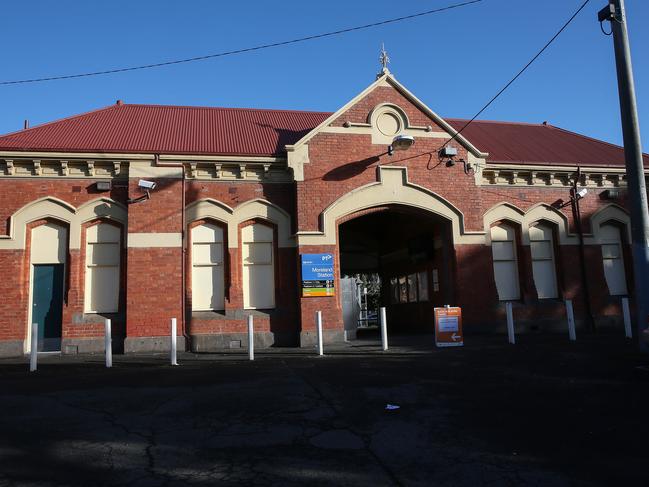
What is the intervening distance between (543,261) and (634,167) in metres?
8.05

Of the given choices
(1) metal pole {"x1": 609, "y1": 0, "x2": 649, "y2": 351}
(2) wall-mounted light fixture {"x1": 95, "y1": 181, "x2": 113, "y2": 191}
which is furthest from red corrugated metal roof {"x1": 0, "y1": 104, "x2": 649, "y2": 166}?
(1) metal pole {"x1": 609, "y1": 0, "x2": 649, "y2": 351}

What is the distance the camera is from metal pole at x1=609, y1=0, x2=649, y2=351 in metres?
9.81

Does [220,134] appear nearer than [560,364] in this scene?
No

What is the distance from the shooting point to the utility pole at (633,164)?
9.80 m

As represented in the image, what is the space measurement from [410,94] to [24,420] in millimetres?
13896

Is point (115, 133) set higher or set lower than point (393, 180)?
higher

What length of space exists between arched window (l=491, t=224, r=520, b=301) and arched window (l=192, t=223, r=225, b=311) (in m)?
8.98

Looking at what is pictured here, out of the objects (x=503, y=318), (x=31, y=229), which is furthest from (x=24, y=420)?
(x=503, y=318)

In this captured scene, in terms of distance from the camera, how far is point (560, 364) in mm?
9750

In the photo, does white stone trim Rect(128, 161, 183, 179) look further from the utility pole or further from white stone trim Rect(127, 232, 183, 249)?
the utility pole

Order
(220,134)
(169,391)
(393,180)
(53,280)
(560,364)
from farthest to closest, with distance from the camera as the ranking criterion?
1. (220,134)
2. (393,180)
3. (53,280)
4. (560,364)
5. (169,391)

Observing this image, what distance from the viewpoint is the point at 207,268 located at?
1540cm

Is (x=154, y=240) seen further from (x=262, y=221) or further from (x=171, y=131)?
(x=171, y=131)

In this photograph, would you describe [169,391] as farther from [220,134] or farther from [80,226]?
[220,134]
